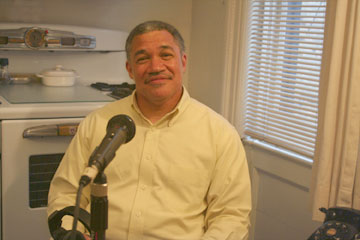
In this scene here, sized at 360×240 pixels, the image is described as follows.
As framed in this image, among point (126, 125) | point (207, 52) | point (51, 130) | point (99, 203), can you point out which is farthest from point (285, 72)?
point (99, 203)

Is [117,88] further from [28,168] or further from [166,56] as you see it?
[166,56]

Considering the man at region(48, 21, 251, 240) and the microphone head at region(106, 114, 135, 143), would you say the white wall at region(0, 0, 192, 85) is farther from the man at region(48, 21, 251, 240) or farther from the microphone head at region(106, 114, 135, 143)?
the microphone head at region(106, 114, 135, 143)

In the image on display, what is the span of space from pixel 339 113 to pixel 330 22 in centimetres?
33

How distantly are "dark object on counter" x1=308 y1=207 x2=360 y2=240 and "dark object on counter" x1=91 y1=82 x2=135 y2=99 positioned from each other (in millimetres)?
1258

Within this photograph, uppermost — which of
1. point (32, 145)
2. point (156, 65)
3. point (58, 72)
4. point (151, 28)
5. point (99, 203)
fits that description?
point (151, 28)

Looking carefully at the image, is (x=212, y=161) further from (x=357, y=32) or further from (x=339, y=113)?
(x=357, y=32)

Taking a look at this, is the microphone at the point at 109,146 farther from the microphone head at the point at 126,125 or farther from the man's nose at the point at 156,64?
the man's nose at the point at 156,64

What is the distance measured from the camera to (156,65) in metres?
1.63

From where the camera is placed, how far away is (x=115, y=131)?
3.44 feet

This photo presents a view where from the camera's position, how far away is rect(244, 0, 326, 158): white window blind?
2.17 meters

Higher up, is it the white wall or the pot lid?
the white wall

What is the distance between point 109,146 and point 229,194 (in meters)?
0.71

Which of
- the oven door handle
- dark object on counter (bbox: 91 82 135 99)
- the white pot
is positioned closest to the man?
the oven door handle

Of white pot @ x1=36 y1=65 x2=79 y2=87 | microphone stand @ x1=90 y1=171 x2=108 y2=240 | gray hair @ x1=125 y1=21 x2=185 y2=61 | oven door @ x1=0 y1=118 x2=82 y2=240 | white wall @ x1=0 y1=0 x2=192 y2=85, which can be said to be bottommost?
oven door @ x1=0 y1=118 x2=82 y2=240
